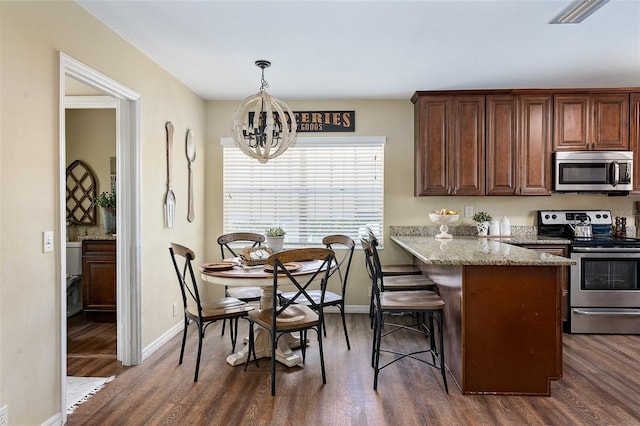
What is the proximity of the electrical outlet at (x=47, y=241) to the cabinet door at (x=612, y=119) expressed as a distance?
5.01 metres

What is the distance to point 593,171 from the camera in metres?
4.34

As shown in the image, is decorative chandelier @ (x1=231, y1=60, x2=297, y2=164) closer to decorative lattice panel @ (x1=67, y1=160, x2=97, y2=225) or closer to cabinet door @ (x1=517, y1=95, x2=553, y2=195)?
decorative lattice panel @ (x1=67, y1=160, x2=97, y2=225)

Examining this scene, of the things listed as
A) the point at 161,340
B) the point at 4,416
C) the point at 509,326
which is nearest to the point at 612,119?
the point at 509,326

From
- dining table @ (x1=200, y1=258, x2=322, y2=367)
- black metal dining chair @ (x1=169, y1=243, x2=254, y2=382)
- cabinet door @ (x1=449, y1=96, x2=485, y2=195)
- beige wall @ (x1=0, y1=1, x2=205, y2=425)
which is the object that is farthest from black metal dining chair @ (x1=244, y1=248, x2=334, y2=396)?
cabinet door @ (x1=449, y1=96, x2=485, y2=195)

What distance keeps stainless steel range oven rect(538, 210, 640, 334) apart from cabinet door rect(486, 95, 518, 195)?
37.7 inches

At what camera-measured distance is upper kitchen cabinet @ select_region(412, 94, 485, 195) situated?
175 inches

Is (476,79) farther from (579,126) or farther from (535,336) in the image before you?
(535,336)

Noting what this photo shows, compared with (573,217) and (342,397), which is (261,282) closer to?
(342,397)

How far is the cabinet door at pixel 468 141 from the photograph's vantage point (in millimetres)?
4441

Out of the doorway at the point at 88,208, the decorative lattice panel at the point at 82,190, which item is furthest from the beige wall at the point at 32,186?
the decorative lattice panel at the point at 82,190

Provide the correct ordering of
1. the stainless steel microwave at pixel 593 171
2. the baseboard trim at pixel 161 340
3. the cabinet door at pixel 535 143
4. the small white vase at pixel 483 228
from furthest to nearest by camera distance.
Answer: the small white vase at pixel 483 228
the cabinet door at pixel 535 143
the stainless steel microwave at pixel 593 171
the baseboard trim at pixel 161 340

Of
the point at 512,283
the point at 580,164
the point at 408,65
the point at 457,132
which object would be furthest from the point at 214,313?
the point at 580,164

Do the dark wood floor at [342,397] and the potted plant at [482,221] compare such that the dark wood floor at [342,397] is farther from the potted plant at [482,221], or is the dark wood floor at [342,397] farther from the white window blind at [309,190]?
the white window blind at [309,190]

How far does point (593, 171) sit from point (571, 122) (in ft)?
1.87
